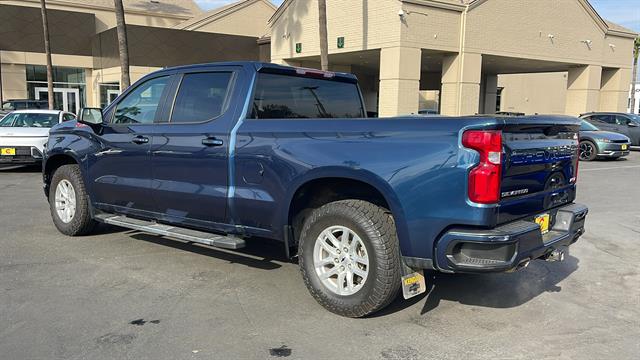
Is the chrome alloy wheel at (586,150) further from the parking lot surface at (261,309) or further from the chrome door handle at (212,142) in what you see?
the chrome door handle at (212,142)

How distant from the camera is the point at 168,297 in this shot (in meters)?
4.66

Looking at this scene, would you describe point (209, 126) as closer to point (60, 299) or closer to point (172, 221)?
point (172, 221)

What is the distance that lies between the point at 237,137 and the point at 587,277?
3712 mm

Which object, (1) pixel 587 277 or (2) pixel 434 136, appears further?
(1) pixel 587 277

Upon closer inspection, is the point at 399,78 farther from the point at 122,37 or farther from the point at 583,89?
the point at 583,89

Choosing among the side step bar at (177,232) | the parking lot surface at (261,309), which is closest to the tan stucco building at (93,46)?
the side step bar at (177,232)

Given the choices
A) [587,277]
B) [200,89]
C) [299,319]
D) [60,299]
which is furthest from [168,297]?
[587,277]

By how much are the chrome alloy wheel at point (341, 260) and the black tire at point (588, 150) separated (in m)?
15.7

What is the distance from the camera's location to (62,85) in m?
37.1

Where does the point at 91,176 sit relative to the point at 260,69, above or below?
below

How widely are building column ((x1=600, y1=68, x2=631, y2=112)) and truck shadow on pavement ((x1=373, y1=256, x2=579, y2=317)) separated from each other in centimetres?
2962

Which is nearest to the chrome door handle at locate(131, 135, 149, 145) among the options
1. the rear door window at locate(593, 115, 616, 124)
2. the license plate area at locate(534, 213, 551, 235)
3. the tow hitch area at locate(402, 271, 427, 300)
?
the tow hitch area at locate(402, 271, 427, 300)

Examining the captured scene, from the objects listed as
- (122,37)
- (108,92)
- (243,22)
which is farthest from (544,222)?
(243,22)

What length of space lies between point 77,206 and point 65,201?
0.38 meters
